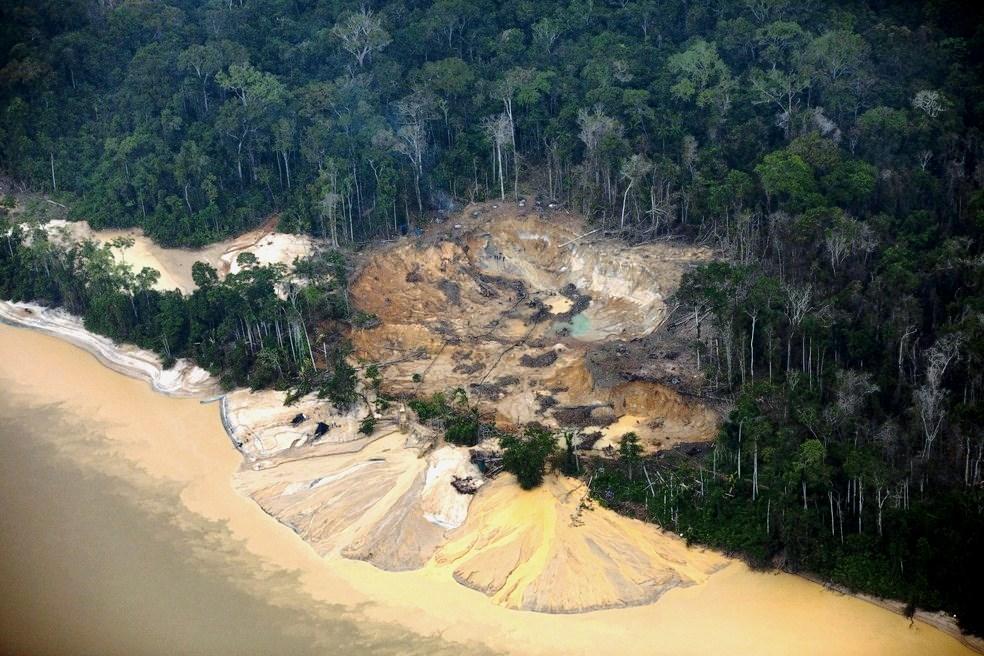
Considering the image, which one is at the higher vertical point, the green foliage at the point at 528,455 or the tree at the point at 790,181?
the tree at the point at 790,181

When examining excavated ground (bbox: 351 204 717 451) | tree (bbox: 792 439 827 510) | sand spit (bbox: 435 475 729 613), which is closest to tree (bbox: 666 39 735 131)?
excavated ground (bbox: 351 204 717 451)

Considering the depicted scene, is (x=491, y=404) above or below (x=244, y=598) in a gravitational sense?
above

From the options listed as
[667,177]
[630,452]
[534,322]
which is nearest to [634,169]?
[667,177]

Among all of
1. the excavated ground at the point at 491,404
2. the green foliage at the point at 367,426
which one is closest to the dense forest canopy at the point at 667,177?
the excavated ground at the point at 491,404

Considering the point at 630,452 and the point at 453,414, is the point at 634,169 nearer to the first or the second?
the point at 453,414

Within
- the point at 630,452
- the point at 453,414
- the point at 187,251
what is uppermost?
the point at 187,251

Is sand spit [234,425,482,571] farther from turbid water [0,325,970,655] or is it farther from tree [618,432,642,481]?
tree [618,432,642,481]

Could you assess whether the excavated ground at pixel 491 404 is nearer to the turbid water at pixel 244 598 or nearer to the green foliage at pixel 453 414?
the green foliage at pixel 453 414
